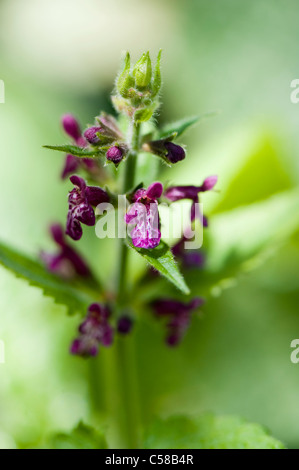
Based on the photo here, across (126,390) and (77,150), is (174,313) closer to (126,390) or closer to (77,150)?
(126,390)

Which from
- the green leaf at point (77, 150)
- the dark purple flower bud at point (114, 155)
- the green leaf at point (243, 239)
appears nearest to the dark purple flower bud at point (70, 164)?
the green leaf at point (77, 150)

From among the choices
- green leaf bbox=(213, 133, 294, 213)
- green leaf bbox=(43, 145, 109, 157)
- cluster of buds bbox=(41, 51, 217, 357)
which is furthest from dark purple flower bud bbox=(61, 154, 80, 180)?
green leaf bbox=(213, 133, 294, 213)

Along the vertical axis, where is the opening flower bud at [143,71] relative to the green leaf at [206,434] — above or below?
above

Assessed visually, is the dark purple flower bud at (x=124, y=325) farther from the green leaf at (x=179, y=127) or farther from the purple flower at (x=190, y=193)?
the green leaf at (x=179, y=127)

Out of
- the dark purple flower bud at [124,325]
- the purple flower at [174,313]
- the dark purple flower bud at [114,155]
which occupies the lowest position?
the dark purple flower bud at [124,325]

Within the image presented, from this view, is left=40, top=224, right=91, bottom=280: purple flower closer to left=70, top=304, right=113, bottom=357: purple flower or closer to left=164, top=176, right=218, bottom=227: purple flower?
left=70, top=304, right=113, bottom=357: purple flower

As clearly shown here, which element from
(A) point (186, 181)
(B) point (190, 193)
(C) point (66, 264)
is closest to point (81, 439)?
(C) point (66, 264)

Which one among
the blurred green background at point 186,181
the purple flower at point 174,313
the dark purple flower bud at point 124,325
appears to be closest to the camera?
the dark purple flower bud at point 124,325
